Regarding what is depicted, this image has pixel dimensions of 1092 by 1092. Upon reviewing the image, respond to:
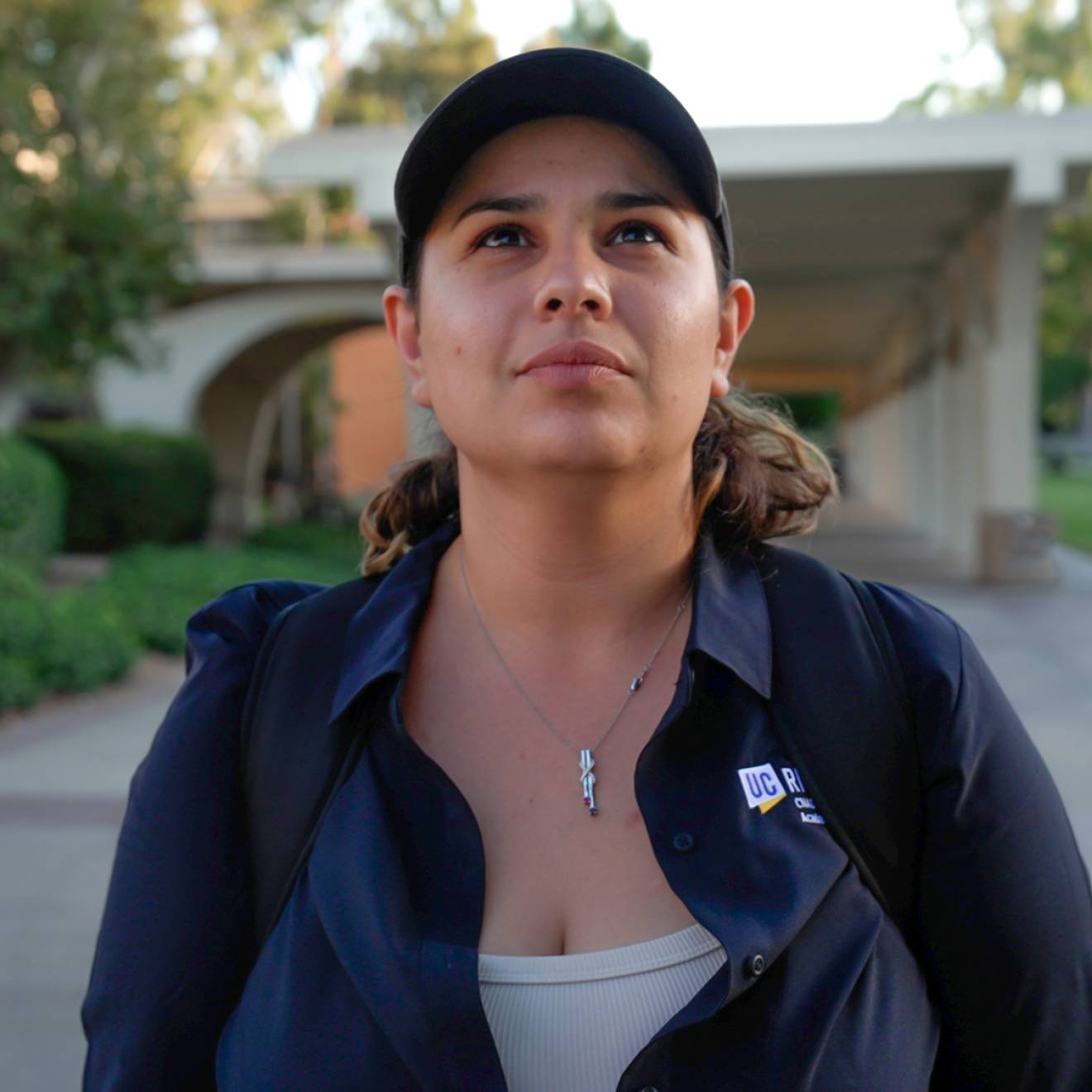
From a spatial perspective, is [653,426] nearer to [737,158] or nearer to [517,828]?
[517,828]

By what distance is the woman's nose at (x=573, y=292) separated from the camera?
152cm

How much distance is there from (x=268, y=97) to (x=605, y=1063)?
36.0 m

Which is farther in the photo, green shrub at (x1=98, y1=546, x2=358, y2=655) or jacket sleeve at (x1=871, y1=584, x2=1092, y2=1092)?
green shrub at (x1=98, y1=546, x2=358, y2=655)

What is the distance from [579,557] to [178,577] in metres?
10.6

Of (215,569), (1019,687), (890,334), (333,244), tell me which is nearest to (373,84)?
(333,244)

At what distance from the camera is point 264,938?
5.20ft

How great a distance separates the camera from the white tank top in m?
1.44

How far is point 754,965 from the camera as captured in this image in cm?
139

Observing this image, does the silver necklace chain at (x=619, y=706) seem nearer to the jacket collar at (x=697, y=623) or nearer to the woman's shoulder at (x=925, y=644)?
the jacket collar at (x=697, y=623)

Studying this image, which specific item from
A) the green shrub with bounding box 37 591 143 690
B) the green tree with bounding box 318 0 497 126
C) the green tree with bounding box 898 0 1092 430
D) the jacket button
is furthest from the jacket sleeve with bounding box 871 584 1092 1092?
the green tree with bounding box 318 0 497 126

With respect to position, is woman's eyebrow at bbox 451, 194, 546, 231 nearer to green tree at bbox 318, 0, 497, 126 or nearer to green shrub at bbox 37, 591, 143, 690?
green shrub at bbox 37, 591, 143, 690

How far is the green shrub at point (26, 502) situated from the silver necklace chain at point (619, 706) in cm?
999

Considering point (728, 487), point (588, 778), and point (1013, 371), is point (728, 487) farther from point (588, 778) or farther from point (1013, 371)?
point (1013, 371)

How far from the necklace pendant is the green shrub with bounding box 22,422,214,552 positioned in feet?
52.0
